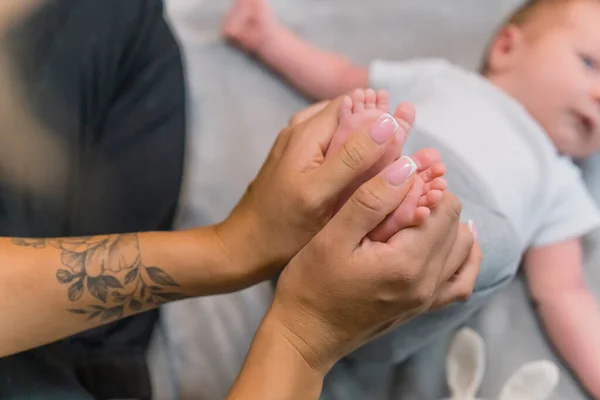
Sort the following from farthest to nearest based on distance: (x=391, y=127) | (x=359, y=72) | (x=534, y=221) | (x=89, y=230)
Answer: (x=359, y=72), (x=534, y=221), (x=89, y=230), (x=391, y=127)

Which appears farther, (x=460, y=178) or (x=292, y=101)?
(x=292, y=101)

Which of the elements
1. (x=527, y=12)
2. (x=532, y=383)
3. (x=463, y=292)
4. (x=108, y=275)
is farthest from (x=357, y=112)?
(x=527, y=12)

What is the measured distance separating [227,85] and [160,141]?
0.22 metres

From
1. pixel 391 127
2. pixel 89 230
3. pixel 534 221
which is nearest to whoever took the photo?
pixel 391 127

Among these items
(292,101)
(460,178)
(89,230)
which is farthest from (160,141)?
(460,178)

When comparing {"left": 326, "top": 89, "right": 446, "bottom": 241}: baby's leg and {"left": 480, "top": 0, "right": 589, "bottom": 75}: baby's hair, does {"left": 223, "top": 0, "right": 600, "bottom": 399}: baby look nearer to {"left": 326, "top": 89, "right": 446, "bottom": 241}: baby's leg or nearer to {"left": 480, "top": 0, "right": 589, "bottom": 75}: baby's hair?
{"left": 480, "top": 0, "right": 589, "bottom": 75}: baby's hair

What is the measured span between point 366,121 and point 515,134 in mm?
426

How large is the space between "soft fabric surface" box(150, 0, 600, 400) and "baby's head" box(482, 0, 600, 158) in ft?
0.37

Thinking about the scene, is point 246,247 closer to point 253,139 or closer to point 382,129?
point 382,129

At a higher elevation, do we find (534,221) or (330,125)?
(330,125)

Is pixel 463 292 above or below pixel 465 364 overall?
above

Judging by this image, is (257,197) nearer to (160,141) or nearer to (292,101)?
(160,141)

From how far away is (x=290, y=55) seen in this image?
1092 mm

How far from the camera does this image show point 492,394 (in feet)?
2.78
